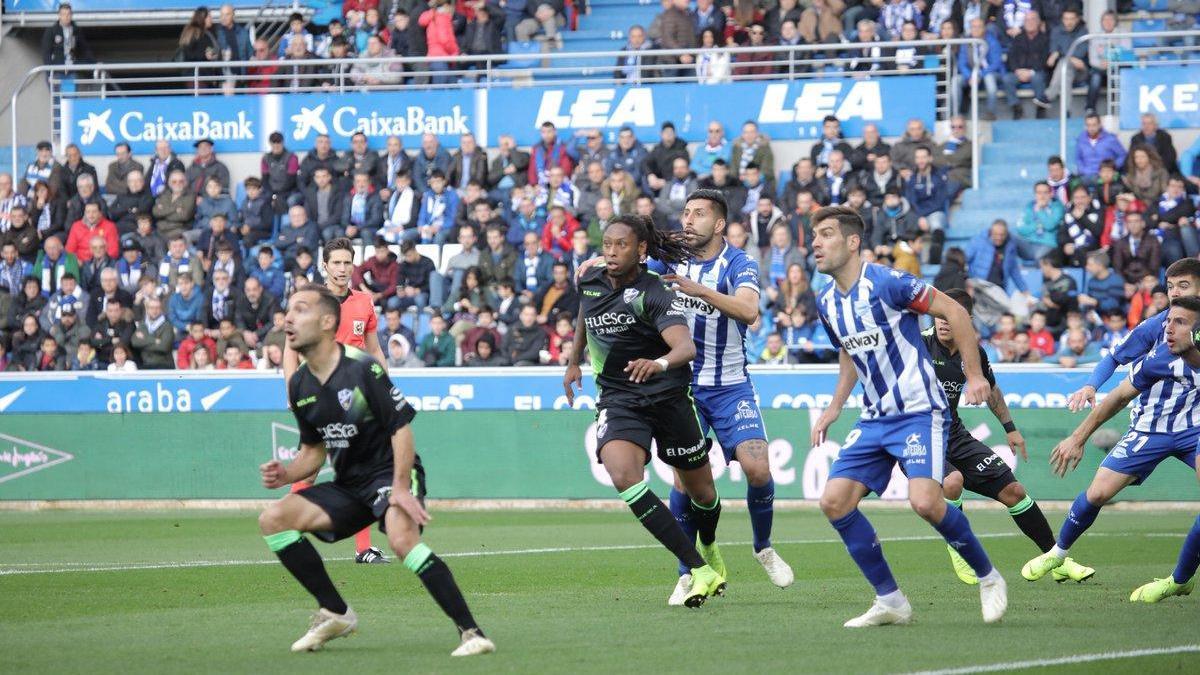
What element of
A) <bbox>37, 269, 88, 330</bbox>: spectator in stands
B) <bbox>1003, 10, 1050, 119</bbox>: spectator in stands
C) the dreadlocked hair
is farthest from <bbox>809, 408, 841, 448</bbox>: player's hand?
<bbox>37, 269, 88, 330</bbox>: spectator in stands

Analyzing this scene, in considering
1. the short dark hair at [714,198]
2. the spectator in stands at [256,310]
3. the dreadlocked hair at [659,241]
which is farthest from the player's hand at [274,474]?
the spectator in stands at [256,310]

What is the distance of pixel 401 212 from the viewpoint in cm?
2595

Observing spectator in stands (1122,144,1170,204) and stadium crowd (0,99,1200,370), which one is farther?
spectator in stands (1122,144,1170,204)

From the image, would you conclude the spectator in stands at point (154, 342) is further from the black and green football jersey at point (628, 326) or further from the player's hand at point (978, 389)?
the player's hand at point (978, 389)

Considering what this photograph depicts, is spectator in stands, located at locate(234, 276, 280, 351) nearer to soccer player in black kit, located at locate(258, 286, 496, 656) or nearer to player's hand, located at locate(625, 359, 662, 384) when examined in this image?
player's hand, located at locate(625, 359, 662, 384)

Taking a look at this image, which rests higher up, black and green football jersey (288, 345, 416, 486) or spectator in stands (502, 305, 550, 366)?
black and green football jersey (288, 345, 416, 486)

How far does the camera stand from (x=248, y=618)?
32.0 feet

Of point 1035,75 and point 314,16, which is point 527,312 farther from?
point 314,16

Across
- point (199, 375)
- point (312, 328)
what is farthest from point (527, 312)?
point (312, 328)

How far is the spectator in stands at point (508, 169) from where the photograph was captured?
26.2 metres

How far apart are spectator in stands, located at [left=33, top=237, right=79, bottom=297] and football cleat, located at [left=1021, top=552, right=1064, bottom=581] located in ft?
61.1

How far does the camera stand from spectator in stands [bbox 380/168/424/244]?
25.8m

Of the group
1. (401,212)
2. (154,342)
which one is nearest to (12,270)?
(154,342)

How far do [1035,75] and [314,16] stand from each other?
13.6 meters
